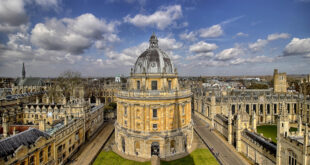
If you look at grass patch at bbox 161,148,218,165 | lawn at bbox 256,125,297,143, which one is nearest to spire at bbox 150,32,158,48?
grass patch at bbox 161,148,218,165

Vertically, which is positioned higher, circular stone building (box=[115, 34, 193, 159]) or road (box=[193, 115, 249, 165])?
circular stone building (box=[115, 34, 193, 159])

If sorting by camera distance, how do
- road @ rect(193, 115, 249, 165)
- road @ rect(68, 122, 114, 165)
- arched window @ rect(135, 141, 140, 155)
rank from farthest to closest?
arched window @ rect(135, 141, 140, 155) → road @ rect(68, 122, 114, 165) → road @ rect(193, 115, 249, 165)

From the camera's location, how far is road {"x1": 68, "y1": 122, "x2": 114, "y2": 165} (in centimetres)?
3171

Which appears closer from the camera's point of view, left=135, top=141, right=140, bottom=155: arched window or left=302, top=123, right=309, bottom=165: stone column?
left=302, top=123, right=309, bottom=165: stone column

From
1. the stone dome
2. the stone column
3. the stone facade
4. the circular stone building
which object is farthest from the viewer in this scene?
the stone facade

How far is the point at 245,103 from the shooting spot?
5525 centimetres

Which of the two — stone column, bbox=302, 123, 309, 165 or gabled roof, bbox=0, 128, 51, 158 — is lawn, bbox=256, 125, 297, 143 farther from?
gabled roof, bbox=0, 128, 51, 158

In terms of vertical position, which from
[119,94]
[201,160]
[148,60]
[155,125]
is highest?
[148,60]

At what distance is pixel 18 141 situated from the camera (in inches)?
882

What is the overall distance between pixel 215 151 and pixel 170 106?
542 inches

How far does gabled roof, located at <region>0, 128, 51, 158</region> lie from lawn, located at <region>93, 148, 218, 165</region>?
10883 mm

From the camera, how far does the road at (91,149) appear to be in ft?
104

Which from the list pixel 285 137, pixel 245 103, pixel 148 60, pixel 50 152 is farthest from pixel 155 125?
pixel 245 103

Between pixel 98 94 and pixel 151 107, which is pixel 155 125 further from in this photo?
pixel 98 94
